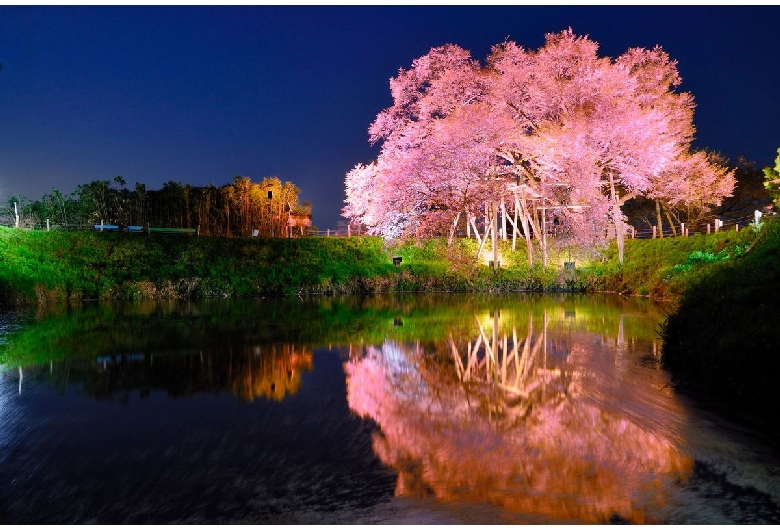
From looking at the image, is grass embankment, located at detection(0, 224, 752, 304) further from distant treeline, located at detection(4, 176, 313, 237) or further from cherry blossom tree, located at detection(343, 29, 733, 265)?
distant treeline, located at detection(4, 176, 313, 237)

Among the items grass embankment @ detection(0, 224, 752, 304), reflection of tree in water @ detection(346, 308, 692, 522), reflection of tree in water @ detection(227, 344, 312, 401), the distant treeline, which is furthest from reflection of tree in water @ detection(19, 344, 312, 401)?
the distant treeline

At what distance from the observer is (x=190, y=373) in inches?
360

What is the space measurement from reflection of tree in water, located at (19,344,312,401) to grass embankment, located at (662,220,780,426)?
5521 millimetres

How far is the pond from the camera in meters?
4.24

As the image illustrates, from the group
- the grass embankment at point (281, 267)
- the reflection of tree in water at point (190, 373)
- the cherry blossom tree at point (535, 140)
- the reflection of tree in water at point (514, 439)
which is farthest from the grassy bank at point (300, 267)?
the reflection of tree in water at point (190, 373)

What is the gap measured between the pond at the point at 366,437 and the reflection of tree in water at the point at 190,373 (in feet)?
0.17

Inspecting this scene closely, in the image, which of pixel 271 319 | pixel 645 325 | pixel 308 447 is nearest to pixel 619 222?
pixel 645 325

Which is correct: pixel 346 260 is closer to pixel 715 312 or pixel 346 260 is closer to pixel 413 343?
pixel 413 343

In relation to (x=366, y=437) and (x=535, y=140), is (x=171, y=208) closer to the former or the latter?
(x=535, y=140)

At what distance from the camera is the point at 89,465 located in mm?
5070

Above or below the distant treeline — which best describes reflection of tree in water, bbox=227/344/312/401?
below

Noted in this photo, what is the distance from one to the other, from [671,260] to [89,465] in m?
27.3

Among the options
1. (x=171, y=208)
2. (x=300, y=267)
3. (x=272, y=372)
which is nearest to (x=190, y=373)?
(x=272, y=372)

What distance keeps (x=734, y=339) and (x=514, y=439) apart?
357 cm
